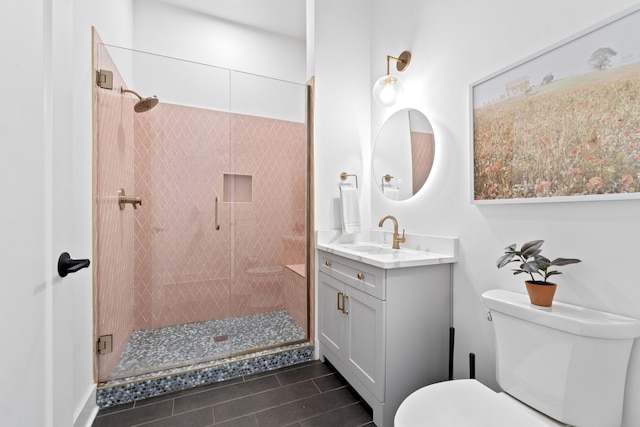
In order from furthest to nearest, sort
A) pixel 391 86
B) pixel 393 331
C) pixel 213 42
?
1. pixel 213 42
2. pixel 391 86
3. pixel 393 331

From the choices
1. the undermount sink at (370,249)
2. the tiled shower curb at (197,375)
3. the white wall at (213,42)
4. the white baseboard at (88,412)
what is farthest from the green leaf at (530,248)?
the white wall at (213,42)

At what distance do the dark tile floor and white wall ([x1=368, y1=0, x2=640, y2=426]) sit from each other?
72 cm

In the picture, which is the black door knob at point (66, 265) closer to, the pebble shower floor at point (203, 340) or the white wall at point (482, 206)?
the pebble shower floor at point (203, 340)

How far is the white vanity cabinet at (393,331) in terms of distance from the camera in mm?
1481

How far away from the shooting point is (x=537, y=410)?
1.06 m

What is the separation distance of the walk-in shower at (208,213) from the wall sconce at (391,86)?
64cm

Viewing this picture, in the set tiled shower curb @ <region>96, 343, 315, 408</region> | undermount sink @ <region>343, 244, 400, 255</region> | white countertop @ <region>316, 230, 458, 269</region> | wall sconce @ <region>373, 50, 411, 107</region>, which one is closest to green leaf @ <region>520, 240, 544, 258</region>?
white countertop @ <region>316, 230, 458, 269</region>

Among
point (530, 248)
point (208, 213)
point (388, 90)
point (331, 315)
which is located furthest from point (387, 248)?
point (208, 213)

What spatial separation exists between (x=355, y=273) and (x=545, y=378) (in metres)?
0.96

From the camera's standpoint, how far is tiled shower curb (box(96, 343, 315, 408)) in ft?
5.55

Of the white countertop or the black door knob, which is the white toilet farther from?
the black door knob

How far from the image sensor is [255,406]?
166 centimetres

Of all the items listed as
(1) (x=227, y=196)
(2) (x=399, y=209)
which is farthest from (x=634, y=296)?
(1) (x=227, y=196)

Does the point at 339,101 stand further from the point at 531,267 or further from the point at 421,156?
the point at 531,267
